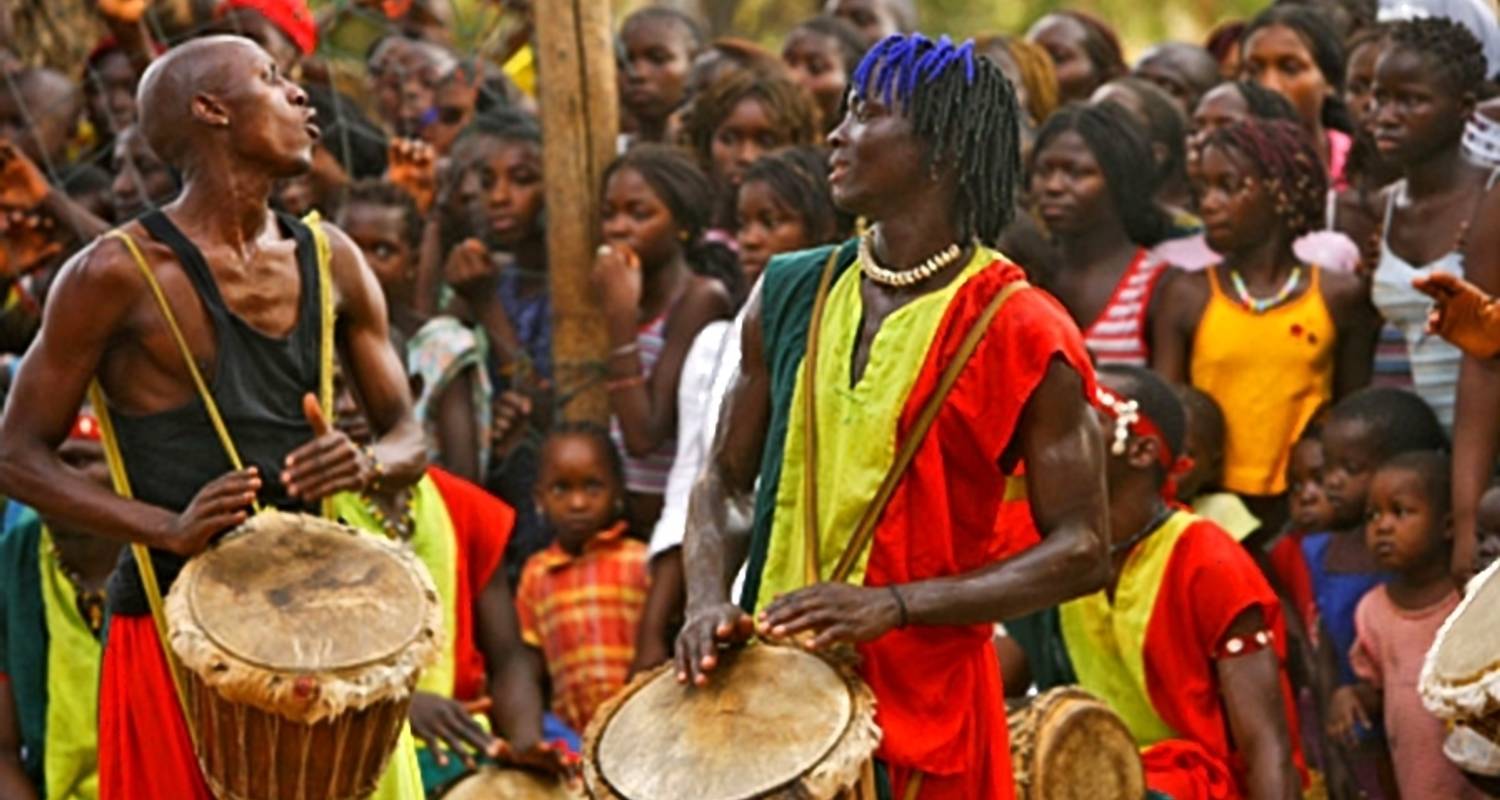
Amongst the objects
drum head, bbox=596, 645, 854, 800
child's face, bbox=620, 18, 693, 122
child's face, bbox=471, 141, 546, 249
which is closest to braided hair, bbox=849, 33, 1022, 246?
drum head, bbox=596, 645, 854, 800

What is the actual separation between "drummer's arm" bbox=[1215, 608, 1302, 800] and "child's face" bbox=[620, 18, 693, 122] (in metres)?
4.57

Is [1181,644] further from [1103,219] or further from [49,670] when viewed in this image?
[49,670]

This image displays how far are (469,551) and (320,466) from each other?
2.31 meters

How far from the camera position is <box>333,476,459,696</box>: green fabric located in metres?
8.12

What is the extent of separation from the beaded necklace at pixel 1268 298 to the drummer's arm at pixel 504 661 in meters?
2.25

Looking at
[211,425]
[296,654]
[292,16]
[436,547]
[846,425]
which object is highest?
[292,16]

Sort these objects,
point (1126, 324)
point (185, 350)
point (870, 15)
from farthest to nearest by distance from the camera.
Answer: point (870, 15) < point (1126, 324) < point (185, 350)

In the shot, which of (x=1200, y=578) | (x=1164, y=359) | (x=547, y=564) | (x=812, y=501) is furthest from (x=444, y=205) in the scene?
(x=812, y=501)

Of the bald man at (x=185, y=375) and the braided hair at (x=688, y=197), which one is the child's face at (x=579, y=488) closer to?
the braided hair at (x=688, y=197)

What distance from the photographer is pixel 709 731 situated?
5.39 m

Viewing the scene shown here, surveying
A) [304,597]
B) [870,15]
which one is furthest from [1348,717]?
[870,15]

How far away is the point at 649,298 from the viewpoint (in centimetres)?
938

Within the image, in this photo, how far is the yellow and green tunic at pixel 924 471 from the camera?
18.3ft

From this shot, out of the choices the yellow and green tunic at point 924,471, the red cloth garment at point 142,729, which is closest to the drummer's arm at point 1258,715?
the yellow and green tunic at point 924,471
